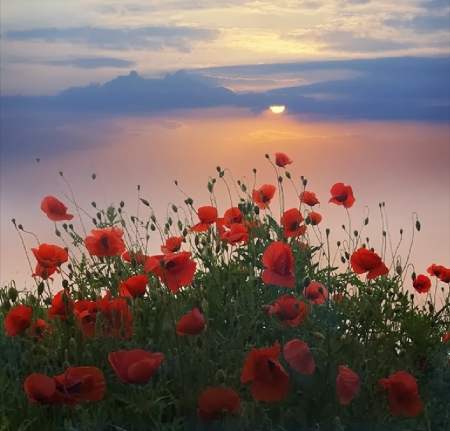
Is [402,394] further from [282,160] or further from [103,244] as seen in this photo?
[282,160]

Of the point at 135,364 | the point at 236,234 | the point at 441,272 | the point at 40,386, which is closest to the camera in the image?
the point at 135,364

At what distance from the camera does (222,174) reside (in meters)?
2.21

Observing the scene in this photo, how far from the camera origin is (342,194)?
7.44 feet

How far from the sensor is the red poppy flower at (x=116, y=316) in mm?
1794

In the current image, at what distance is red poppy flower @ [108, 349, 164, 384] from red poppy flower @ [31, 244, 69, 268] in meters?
0.61

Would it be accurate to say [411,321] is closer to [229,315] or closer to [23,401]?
[229,315]

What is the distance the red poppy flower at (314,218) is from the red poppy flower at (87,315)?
0.70 meters

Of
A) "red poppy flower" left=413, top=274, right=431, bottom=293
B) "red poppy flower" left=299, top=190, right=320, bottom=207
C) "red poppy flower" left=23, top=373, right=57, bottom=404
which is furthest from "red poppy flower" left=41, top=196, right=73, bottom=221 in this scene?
"red poppy flower" left=413, top=274, right=431, bottom=293

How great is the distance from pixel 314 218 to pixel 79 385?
0.96 metres

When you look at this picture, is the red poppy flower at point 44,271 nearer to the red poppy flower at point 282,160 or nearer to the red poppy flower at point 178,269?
the red poppy flower at point 178,269

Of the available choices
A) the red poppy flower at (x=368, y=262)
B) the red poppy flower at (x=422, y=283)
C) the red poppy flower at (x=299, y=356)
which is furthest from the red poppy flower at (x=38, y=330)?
the red poppy flower at (x=422, y=283)

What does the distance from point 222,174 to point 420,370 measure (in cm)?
75

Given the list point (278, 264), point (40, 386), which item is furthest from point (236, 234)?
point (40, 386)

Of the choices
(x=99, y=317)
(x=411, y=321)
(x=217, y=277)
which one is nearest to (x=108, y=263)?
(x=217, y=277)
